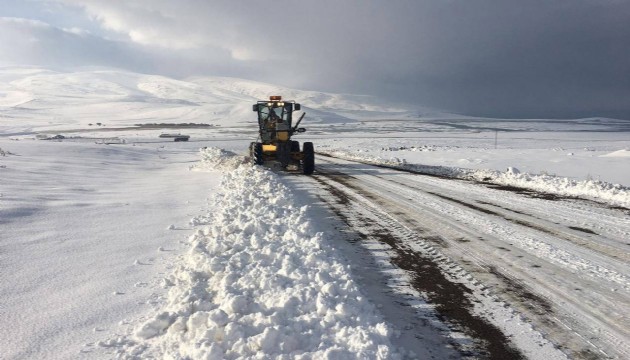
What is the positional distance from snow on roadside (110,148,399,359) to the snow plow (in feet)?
34.6

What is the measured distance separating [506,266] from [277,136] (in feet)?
43.4

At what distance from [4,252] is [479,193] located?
10.7 meters

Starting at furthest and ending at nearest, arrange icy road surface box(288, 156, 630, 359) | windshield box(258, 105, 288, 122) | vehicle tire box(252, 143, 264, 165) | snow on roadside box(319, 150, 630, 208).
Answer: windshield box(258, 105, 288, 122), vehicle tire box(252, 143, 264, 165), snow on roadside box(319, 150, 630, 208), icy road surface box(288, 156, 630, 359)

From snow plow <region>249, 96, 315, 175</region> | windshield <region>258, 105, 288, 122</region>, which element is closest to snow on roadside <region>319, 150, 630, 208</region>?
snow plow <region>249, 96, 315, 175</region>

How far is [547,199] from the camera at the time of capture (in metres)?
10.7

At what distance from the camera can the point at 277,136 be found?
17719 millimetres

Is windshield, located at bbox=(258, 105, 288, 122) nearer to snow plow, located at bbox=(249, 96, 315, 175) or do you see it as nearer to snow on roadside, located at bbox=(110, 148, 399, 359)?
snow plow, located at bbox=(249, 96, 315, 175)

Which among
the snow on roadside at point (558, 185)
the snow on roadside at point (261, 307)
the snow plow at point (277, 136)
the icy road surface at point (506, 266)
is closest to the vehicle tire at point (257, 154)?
the snow plow at point (277, 136)

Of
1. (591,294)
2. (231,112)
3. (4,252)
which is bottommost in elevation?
(591,294)

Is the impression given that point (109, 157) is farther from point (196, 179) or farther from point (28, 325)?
point (28, 325)

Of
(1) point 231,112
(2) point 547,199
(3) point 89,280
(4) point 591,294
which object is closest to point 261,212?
(3) point 89,280

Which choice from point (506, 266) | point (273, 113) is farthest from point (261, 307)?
point (273, 113)

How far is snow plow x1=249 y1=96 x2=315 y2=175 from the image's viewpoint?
1689 cm

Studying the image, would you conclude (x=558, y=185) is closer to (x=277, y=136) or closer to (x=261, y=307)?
(x=277, y=136)
